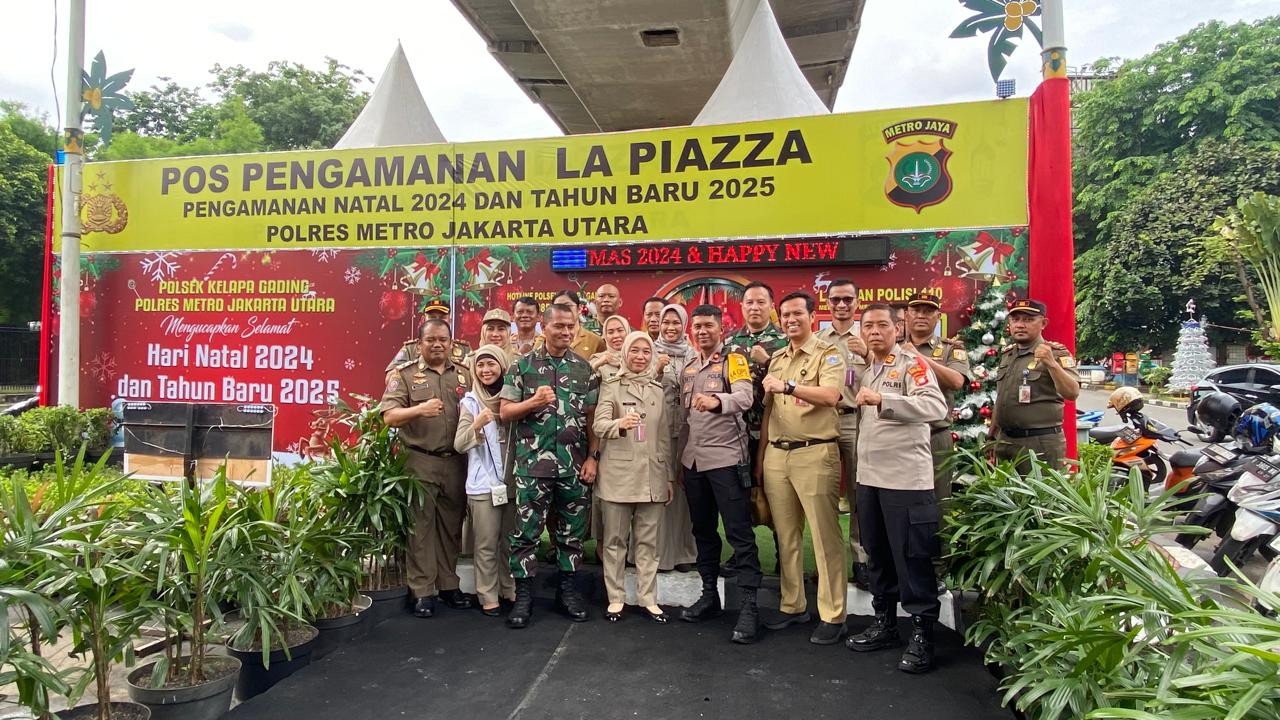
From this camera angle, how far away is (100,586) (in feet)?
7.50

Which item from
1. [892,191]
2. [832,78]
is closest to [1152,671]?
[892,191]

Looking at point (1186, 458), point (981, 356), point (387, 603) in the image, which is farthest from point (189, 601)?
point (1186, 458)

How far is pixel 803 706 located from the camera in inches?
109

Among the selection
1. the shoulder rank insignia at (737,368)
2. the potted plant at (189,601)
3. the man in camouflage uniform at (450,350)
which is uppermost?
the man in camouflage uniform at (450,350)

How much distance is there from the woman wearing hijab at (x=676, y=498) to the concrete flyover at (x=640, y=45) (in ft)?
20.6

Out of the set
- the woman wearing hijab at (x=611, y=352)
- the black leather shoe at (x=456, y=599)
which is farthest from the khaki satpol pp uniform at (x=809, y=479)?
the black leather shoe at (x=456, y=599)

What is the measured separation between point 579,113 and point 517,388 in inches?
449

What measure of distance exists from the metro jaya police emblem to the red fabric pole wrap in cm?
53

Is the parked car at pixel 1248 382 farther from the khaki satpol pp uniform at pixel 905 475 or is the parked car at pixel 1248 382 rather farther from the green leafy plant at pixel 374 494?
the green leafy plant at pixel 374 494

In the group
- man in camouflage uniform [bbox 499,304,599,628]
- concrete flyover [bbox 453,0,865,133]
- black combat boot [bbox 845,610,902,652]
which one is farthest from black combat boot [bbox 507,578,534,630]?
concrete flyover [bbox 453,0,865,133]

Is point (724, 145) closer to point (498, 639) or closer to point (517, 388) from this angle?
point (517, 388)

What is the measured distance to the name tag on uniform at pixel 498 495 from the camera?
12.2 feet

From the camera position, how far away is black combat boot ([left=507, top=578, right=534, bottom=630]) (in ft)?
11.8

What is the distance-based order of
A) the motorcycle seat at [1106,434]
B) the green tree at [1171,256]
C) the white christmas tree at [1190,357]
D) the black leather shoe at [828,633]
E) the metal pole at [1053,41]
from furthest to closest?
the green tree at [1171,256] → the white christmas tree at [1190,357] → the motorcycle seat at [1106,434] → the metal pole at [1053,41] → the black leather shoe at [828,633]
